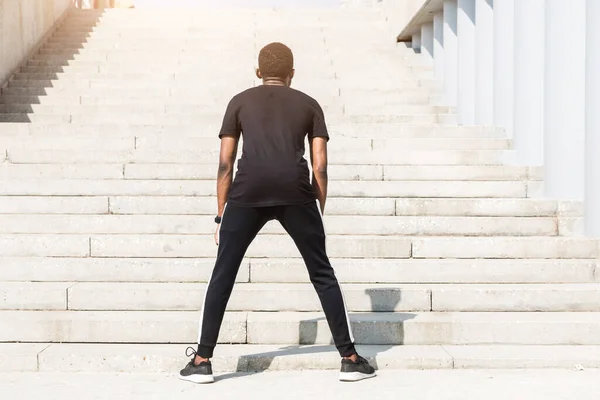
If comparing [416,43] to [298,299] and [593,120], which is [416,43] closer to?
[593,120]

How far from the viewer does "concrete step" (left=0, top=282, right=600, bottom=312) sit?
6.36m

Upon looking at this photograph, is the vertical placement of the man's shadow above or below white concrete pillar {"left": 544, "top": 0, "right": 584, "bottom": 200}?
below

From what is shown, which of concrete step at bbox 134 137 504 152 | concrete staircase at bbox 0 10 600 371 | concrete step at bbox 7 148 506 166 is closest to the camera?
concrete staircase at bbox 0 10 600 371

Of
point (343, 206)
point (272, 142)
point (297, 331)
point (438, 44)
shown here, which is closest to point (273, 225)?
point (343, 206)

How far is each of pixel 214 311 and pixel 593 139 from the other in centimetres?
384

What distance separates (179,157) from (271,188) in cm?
414

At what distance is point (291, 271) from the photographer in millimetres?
6723

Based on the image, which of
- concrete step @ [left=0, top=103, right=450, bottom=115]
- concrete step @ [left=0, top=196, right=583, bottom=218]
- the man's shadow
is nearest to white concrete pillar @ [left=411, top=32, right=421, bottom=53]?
concrete step @ [left=0, top=103, right=450, bottom=115]

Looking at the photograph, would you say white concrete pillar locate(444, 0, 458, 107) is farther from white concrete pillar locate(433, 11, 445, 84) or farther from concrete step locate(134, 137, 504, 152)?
concrete step locate(134, 137, 504, 152)

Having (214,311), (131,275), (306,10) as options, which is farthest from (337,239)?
(306,10)

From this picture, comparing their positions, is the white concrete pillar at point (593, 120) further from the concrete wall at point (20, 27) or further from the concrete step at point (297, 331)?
the concrete wall at point (20, 27)

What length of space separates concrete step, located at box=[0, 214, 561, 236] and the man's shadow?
133 centimetres

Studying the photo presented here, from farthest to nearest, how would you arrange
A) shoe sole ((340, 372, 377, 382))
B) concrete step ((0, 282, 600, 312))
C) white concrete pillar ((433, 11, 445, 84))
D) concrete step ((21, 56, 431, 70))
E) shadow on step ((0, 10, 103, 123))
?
1. concrete step ((21, 56, 431, 70))
2. white concrete pillar ((433, 11, 445, 84))
3. shadow on step ((0, 10, 103, 123))
4. concrete step ((0, 282, 600, 312))
5. shoe sole ((340, 372, 377, 382))

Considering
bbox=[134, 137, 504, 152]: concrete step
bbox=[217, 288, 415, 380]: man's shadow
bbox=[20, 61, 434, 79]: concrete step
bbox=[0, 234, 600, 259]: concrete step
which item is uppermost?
bbox=[20, 61, 434, 79]: concrete step
